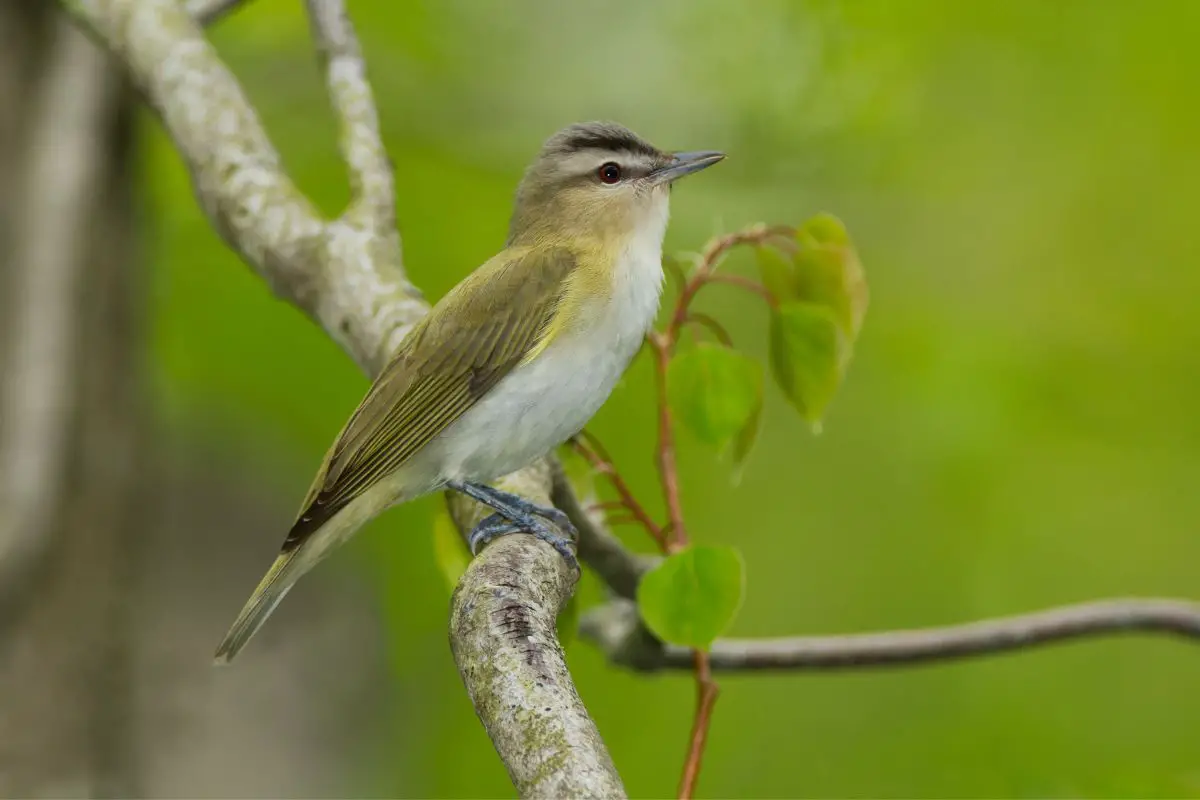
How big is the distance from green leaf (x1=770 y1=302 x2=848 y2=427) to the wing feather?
67cm

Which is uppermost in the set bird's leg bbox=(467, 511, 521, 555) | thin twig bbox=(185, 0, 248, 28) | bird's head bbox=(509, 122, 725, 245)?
thin twig bbox=(185, 0, 248, 28)

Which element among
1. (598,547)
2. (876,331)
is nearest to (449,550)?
(598,547)

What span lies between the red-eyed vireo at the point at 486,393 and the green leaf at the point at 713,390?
0.45 meters

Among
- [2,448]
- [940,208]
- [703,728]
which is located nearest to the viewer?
[703,728]

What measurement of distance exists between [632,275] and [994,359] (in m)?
1.97

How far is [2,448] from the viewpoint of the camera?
3854mm

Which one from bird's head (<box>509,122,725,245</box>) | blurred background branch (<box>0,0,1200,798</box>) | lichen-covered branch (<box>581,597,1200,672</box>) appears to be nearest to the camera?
lichen-covered branch (<box>581,597,1200,672</box>)

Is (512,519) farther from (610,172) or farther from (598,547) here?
(610,172)

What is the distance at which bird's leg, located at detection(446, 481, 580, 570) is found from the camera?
2.53 metres

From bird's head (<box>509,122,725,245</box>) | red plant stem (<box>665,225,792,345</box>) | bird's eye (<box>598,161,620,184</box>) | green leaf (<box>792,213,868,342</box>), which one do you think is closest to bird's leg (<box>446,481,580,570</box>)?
red plant stem (<box>665,225,792,345</box>)

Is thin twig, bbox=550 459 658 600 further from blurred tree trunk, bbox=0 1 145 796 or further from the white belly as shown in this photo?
blurred tree trunk, bbox=0 1 145 796

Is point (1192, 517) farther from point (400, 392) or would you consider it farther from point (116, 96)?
point (116, 96)

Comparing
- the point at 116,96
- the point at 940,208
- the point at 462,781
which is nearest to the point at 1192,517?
the point at 940,208

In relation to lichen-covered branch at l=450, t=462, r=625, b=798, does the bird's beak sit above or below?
above
